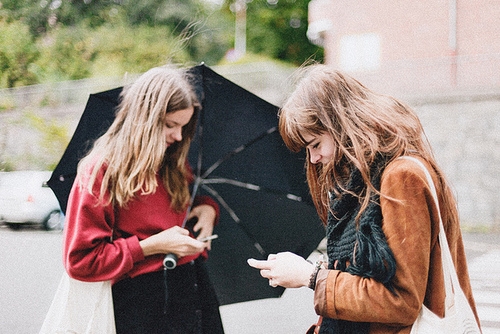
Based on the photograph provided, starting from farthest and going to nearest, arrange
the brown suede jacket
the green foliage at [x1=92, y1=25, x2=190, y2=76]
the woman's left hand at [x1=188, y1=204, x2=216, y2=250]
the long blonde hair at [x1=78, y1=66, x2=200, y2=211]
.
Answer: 1. the green foliage at [x1=92, y1=25, x2=190, y2=76]
2. the woman's left hand at [x1=188, y1=204, x2=216, y2=250]
3. the long blonde hair at [x1=78, y1=66, x2=200, y2=211]
4. the brown suede jacket

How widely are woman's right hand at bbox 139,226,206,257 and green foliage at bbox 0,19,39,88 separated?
66.6 inches

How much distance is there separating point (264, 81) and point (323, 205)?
17.0 m

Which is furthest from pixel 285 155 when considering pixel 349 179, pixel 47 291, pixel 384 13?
pixel 384 13

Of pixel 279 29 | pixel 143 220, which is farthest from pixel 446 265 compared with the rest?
pixel 279 29

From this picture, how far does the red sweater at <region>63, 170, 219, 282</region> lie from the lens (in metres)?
1.92

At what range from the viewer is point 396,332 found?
1489 mm

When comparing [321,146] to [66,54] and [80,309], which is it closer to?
[80,309]

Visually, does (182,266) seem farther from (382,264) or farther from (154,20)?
(154,20)

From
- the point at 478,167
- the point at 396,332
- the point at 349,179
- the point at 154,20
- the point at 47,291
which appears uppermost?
the point at 154,20

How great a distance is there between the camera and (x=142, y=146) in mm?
2139

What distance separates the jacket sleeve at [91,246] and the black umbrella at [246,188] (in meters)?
0.81

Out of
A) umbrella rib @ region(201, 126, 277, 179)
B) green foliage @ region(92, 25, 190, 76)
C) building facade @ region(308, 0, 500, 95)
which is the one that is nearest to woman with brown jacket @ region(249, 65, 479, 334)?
umbrella rib @ region(201, 126, 277, 179)

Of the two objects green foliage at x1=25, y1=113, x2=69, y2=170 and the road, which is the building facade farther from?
green foliage at x1=25, y1=113, x2=69, y2=170

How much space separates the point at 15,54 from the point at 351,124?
240cm
